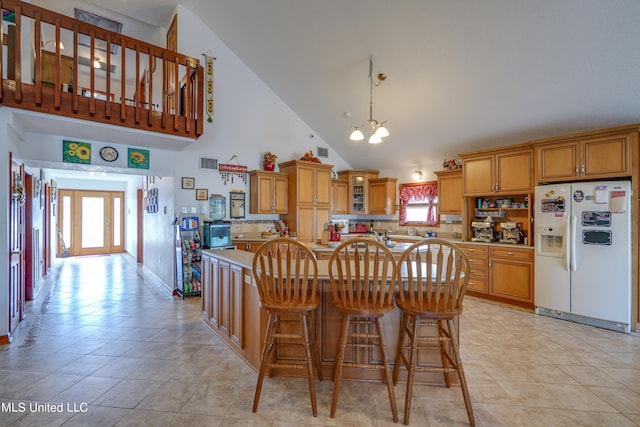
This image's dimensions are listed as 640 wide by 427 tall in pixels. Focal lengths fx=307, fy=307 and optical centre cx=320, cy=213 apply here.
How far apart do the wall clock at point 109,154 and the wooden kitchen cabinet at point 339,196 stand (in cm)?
413

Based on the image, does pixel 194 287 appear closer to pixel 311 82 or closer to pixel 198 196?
pixel 198 196

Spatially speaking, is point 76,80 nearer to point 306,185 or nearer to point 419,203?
point 306,185

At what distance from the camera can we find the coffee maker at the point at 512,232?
4.73 meters

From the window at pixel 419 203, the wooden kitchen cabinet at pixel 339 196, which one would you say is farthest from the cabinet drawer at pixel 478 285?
the wooden kitchen cabinet at pixel 339 196

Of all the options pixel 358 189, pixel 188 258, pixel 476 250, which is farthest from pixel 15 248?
pixel 476 250

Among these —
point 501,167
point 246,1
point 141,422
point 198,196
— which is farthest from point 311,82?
point 141,422

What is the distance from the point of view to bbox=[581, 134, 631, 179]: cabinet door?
11.8 ft

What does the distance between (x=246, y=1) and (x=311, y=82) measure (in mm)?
1530

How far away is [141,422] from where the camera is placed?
196 cm

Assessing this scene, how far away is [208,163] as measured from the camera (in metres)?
5.48

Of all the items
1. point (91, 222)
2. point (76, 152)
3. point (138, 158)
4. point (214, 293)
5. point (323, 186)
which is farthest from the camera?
point (91, 222)

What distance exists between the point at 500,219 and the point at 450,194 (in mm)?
954

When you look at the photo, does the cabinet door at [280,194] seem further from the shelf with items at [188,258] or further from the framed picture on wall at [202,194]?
the shelf with items at [188,258]

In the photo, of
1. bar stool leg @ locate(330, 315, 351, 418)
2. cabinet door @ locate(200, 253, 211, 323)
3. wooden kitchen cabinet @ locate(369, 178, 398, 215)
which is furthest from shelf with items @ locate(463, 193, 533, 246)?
cabinet door @ locate(200, 253, 211, 323)
